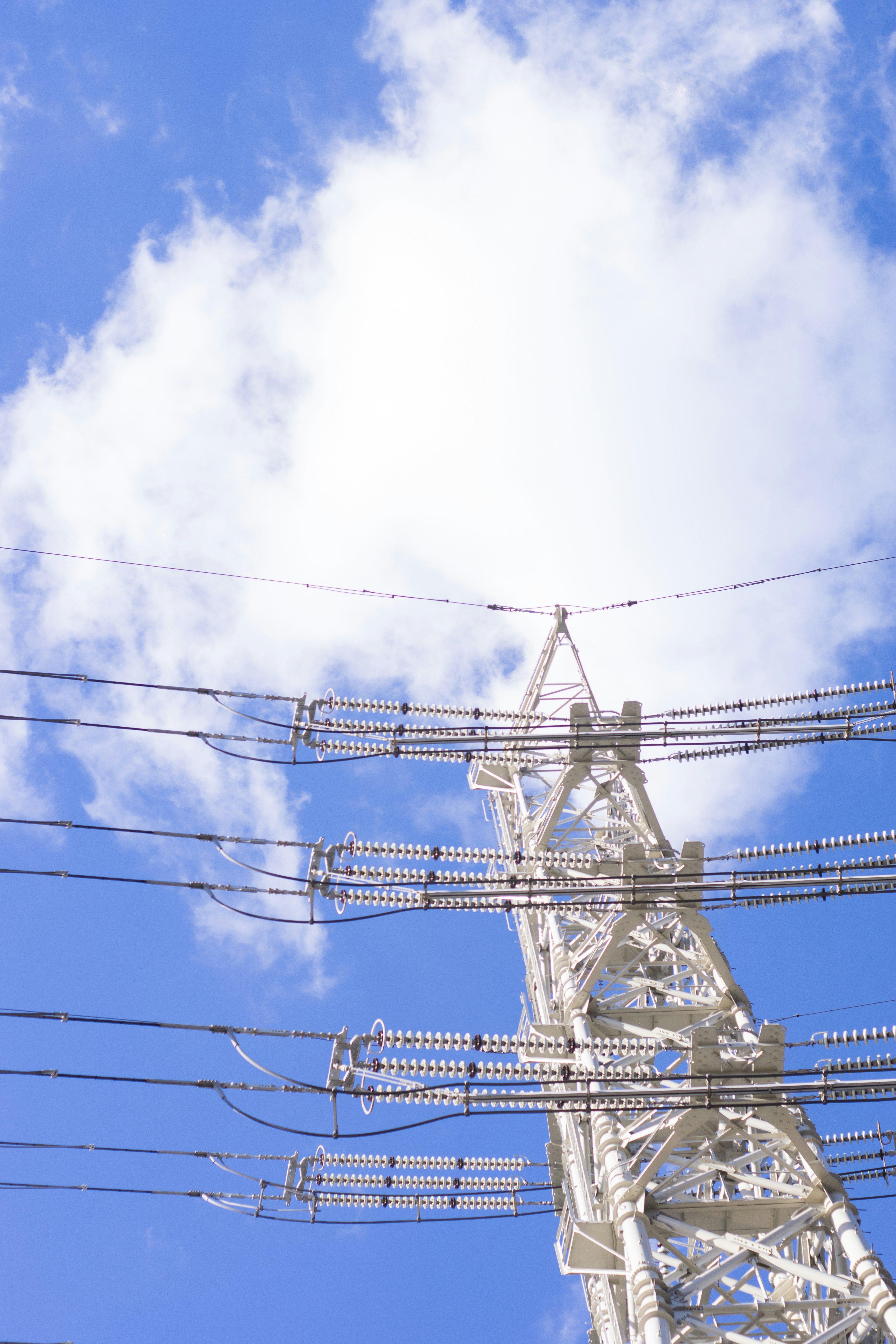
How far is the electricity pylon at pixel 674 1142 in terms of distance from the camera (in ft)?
35.1

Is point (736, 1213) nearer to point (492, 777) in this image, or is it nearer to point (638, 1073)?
point (638, 1073)

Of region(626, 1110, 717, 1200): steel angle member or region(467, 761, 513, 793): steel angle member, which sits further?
region(467, 761, 513, 793): steel angle member

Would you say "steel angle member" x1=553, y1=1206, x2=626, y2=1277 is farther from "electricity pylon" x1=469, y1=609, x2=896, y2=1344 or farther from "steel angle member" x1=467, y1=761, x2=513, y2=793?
"steel angle member" x1=467, y1=761, x2=513, y2=793

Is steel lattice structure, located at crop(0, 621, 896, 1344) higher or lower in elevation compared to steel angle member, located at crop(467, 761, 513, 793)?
lower

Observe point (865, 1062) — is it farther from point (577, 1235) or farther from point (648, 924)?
point (648, 924)

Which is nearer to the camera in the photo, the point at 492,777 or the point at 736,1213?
the point at 736,1213

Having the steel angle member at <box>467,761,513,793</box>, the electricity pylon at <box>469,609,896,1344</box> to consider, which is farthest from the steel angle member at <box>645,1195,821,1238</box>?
the steel angle member at <box>467,761,513,793</box>

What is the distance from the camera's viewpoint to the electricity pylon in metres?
10.7

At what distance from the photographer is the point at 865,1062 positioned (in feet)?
34.0

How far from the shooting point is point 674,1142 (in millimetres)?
12016

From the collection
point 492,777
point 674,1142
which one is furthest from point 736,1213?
point 492,777

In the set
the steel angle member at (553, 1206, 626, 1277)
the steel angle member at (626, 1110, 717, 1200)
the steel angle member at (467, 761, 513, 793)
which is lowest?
the steel angle member at (553, 1206, 626, 1277)

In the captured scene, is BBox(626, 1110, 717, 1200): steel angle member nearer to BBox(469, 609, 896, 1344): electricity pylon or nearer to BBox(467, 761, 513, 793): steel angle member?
BBox(469, 609, 896, 1344): electricity pylon

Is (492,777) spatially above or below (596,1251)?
above
